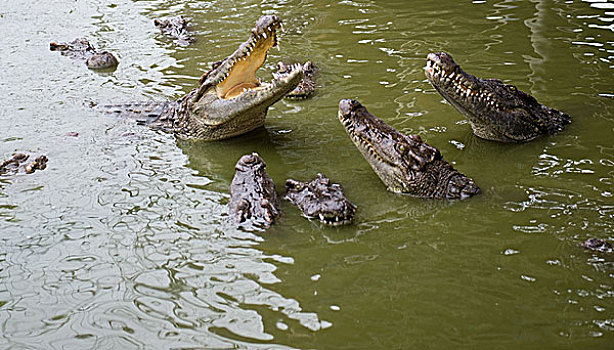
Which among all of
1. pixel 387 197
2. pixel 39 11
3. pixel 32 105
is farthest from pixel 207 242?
pixel 39 11

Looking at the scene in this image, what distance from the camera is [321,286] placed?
4566mm

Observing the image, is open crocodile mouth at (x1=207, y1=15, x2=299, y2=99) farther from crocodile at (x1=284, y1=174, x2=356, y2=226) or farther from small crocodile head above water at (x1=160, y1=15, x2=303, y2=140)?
crocodile at (x1=284, y1=174, x2=356, y2=226)

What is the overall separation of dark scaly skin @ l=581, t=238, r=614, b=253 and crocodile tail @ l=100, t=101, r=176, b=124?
15.5 feet

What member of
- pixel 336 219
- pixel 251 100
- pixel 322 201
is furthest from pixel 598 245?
pixel 251 100

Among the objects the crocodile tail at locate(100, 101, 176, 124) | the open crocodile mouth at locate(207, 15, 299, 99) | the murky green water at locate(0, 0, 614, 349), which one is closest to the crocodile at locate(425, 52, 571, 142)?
the murky green water at locate(0, 0, 614, 349)

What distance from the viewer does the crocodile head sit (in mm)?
6848

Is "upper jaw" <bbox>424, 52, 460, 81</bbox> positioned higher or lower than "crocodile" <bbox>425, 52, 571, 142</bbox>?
higher

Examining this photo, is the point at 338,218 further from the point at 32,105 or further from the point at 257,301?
the point at 32,105

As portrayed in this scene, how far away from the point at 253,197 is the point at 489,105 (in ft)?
8.69

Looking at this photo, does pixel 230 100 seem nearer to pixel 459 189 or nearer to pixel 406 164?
pixel 406 164

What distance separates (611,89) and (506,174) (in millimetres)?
2619

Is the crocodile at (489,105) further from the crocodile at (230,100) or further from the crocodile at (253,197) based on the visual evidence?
the crocodile at (253,197)

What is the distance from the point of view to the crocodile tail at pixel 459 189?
565 cm

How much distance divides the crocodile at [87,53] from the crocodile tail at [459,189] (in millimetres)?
5795
